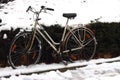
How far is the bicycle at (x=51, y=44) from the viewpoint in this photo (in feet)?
25.8

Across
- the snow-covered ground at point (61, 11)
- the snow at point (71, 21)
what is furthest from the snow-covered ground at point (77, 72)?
the snow-covered ground at point (61, 11)

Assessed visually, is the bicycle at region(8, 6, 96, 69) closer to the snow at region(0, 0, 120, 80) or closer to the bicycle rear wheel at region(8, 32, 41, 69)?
the bicycle rear wheel at region(8, 32, 41, 69)

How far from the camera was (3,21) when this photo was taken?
27.1ft

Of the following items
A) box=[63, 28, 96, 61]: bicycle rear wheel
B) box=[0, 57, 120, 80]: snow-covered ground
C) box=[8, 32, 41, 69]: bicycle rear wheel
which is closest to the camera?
box=[0, 57, 120, 80]: snow-covered ground

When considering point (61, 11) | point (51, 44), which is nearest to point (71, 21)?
point (61, 11)

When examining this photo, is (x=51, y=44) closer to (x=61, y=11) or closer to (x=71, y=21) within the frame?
(x=71, y=21)

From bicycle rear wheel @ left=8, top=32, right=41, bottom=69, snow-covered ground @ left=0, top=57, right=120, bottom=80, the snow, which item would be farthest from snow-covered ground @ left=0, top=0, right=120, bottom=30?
snow-covered ground @ left=0, top=57, right=120, bottom=80

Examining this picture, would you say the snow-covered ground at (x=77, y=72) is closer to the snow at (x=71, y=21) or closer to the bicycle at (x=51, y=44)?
the snow at (x=71, y=21)

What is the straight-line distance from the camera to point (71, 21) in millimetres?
8734

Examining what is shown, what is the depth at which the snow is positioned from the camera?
7.77 metres

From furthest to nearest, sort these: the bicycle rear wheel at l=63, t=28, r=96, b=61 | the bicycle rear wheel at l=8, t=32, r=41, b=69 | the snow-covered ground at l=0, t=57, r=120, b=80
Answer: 1. the bicycle rear wheel at l=63, t=28, r=96, b=61
2. the bicycle rear wheel at l=8, t=32, r=41, b=69
3. the snow-covered ground at l=0, t=57, r=120, b=80

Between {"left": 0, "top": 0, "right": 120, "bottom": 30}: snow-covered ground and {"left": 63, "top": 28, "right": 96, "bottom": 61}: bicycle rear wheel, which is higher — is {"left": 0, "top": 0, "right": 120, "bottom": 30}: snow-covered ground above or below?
above

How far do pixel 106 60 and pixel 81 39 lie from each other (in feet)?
2.57

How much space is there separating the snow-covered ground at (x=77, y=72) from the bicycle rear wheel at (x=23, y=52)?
135 mm
